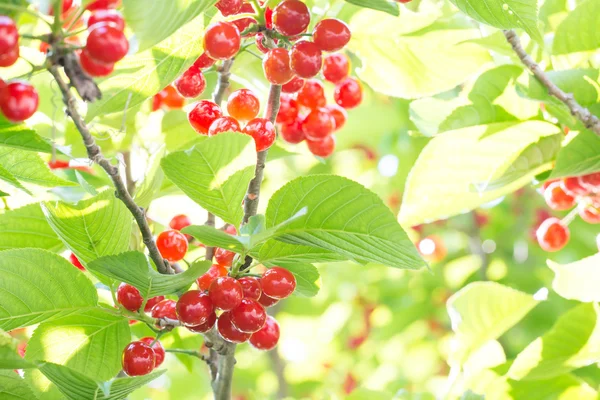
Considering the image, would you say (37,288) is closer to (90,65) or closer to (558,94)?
(90,65)

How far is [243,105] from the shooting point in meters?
1.84

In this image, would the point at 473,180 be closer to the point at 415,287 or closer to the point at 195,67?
the point at 195,67

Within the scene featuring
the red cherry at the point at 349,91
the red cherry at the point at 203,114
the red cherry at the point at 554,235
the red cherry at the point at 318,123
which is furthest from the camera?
the red cherry at the point at 554,235

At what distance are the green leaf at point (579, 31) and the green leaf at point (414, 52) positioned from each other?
10.0 inches

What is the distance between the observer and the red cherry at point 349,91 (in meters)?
2.41

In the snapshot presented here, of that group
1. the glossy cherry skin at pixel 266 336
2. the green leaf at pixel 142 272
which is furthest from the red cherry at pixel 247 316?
the glossy cherry skin at pixel 266 336

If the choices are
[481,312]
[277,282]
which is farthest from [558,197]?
[277,282]

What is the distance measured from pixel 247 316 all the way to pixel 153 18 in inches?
26.7

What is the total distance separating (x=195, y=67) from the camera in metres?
1.86

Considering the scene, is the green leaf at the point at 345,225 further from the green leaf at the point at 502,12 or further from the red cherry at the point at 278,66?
the green leaf at the point at 502,12

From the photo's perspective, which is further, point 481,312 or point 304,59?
point 481,312

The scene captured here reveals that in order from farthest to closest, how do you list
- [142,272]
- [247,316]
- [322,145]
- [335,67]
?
[322,145] → [335,67] → [247,316] → [142,272]

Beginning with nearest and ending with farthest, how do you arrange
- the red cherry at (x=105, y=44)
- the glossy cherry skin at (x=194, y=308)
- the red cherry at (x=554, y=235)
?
the red cherry at (x=105, y=44)
the glossy cherry skin at (x=194, y=308)
the red cherry at (x=554, y=235)

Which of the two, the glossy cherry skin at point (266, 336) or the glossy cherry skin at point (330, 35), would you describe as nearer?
the glossy cherry skin at point (330, 35)
